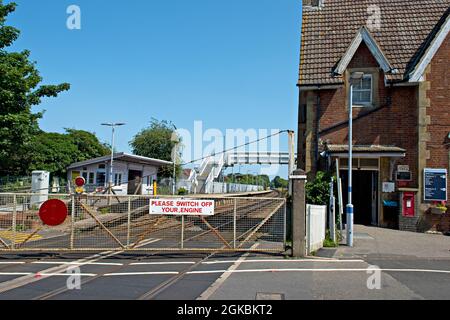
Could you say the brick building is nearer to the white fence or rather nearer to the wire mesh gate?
the white fence

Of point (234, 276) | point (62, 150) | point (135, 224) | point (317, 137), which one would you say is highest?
point (62, 150)

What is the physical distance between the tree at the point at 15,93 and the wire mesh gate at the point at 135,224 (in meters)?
6.82

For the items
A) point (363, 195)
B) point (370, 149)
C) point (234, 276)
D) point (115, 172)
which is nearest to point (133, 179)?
point (115, 172)

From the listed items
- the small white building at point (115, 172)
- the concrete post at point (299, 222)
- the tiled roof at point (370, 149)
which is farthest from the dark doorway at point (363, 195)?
the small white building at point (115, 172)

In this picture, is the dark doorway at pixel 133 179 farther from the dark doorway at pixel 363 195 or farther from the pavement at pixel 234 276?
the pavement at pixel 234 276

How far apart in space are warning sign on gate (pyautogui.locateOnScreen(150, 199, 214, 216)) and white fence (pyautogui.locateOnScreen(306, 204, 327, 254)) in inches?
104

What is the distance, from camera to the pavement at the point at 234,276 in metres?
7.35

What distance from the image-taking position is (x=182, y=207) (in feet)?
38.3

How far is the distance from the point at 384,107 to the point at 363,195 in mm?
3908

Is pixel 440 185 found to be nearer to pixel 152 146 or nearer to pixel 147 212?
pixel 147 212

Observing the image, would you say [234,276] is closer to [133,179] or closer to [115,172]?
[115,172]

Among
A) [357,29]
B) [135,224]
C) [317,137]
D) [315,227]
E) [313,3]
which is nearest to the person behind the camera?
[315,227]

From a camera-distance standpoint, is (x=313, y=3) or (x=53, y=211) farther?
(x=313, y=3)
